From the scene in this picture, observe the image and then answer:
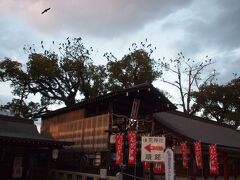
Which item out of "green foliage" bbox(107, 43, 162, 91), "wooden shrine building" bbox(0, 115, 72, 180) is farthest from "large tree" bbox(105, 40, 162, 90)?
"wooden shrine building" bbox(0, 115, 72, 180)

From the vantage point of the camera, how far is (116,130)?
17453 mm

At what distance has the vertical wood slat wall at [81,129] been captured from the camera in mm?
17906

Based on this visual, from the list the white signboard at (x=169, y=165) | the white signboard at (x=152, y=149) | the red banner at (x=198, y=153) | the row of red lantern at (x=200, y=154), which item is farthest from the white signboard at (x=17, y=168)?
the white signboard at (x=169, y=165)

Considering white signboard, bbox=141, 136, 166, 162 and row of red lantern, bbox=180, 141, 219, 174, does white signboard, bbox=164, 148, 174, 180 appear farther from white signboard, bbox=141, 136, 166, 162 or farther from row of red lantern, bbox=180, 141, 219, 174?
row of red lantern, bbox=180, 141, 219, 174

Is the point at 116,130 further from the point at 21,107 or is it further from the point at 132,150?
the point at 21,107

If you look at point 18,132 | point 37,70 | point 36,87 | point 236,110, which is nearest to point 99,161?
point 18,132

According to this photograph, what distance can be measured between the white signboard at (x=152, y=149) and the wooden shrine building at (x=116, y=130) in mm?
8660

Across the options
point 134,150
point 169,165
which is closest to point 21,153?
point 134,150

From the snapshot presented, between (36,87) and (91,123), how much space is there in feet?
66.2

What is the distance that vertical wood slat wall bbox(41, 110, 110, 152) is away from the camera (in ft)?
58.7

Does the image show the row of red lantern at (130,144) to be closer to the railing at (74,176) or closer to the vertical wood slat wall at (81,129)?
the vertical wood slat wall at (81,129)

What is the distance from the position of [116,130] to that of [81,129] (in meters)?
3.61

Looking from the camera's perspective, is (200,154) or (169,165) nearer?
(169,165)

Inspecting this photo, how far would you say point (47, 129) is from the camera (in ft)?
81.7
